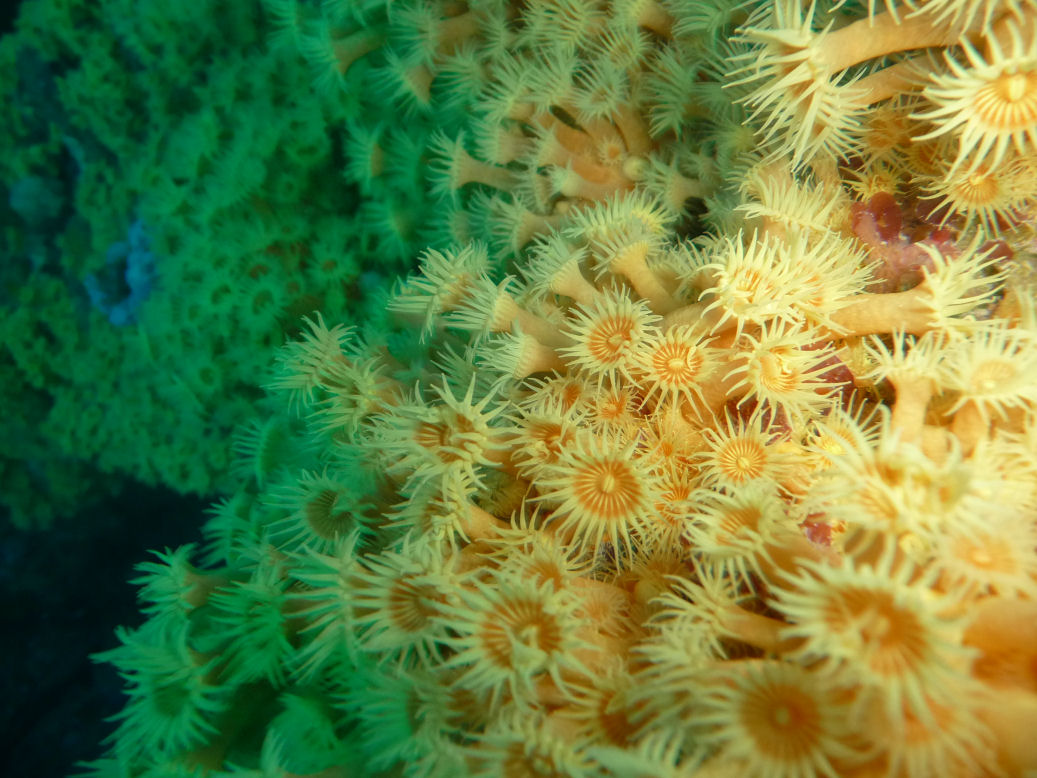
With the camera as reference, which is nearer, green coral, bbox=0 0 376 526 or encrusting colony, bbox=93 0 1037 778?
encrusting colony, bbox=93 0 1037 778

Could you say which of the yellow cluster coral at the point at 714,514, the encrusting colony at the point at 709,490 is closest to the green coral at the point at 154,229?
the encrusting colony at the point at 709,490

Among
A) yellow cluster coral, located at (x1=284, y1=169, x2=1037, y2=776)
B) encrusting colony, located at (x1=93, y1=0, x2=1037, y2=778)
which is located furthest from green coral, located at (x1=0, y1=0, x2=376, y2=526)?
yellow cluster coral, located at (x1=284, y1=169, x2=1037, y2=776)

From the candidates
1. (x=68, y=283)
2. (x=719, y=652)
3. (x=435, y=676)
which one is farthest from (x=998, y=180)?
(x=68, y=283)

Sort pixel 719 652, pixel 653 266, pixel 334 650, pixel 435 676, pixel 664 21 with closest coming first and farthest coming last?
pixel 719 652, pixel 435 676, pixel 334 650, pixel 653 266, pixel 664 21

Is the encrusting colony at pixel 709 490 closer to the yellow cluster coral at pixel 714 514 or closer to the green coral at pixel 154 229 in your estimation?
the yellow cluster coral at pixel 714 514

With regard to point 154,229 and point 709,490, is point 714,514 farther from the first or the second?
point 154,229

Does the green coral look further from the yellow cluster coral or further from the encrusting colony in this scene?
the yellow cluster coral

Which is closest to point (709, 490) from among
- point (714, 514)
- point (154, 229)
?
point (714, 514)

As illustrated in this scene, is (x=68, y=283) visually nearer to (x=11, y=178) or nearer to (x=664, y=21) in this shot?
(x=11, y=178)

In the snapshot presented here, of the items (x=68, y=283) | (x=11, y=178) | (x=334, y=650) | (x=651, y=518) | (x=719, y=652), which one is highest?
(x=11, y=178)
